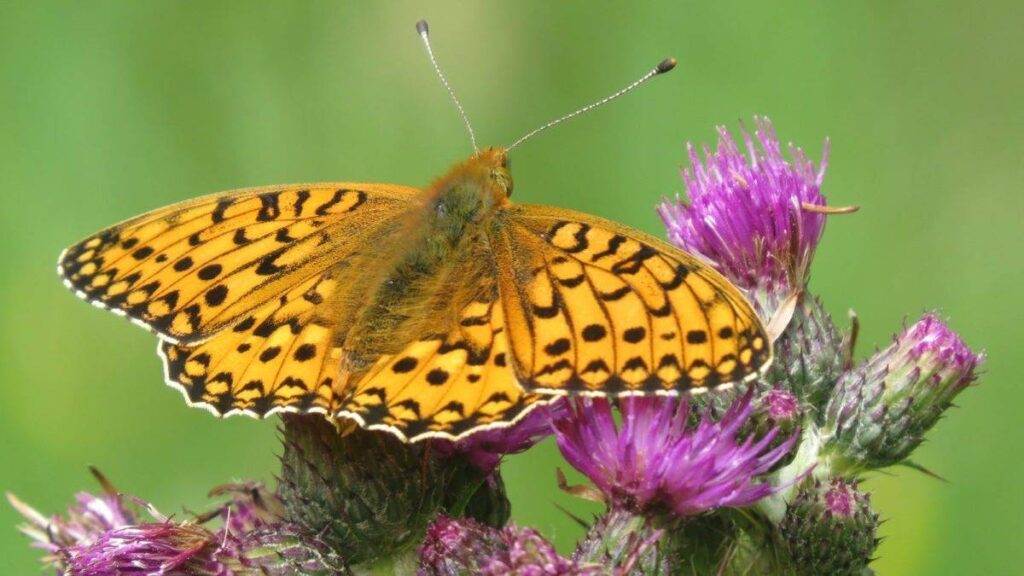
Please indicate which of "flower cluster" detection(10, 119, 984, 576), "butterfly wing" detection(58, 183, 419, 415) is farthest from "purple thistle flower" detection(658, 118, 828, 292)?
"butterfly wing" detection(58, 183, 419, 415)

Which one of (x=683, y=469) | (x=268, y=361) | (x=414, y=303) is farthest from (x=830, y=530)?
(x=268, y=361)

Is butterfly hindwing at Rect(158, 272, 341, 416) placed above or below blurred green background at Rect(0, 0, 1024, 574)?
below

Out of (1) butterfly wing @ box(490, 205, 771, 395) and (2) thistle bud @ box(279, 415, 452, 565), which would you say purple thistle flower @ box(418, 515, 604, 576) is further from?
(1) butterfly wing @ box(490, 205, 771, 395)

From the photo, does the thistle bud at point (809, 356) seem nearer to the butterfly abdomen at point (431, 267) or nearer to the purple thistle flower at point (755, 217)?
the purple thistle flower at point (755, 217)

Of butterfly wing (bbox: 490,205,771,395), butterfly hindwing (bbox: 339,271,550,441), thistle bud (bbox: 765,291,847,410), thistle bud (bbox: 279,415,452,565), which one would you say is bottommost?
thistle bud (bbox: 279,415,452,565)

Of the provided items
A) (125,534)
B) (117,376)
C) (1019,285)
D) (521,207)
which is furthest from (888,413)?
(117,376)

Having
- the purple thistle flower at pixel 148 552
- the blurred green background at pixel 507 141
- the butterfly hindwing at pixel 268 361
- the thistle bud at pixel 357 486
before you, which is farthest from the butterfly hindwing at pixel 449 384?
the blurred green background at pixel 507 141
